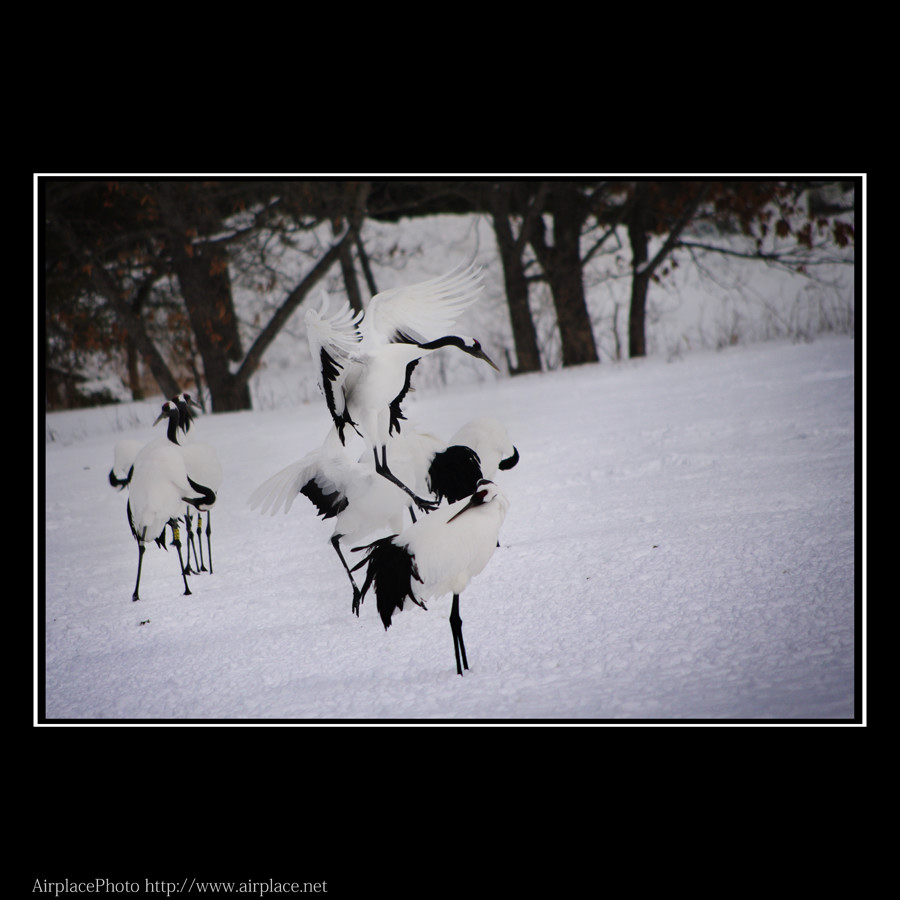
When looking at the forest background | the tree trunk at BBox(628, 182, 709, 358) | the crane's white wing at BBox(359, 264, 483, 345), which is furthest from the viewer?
the tree trunk at BBox(628, 182, 709, 358)

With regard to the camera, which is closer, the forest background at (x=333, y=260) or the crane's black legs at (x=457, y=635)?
the crane's black legs at (x=457, y=635)

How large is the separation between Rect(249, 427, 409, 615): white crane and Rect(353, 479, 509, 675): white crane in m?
0.35

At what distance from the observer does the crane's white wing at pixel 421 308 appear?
7.09 ft

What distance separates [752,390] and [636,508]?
1590 millimetres

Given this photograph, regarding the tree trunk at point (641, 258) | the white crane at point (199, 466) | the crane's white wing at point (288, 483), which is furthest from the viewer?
the tree trunk at point (641, 258)

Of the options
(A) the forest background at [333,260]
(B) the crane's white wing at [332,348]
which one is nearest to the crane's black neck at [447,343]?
(B) the crane's white wing at [332,348]

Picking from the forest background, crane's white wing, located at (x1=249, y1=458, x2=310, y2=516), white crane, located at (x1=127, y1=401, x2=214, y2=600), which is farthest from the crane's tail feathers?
the forest background

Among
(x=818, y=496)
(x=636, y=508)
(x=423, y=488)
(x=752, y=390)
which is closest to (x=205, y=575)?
(x=423, y=488)

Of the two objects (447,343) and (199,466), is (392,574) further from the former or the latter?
(199,466)

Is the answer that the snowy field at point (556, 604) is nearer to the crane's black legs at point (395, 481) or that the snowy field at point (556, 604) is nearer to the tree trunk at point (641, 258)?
the crane's black legs at point (395, 481)

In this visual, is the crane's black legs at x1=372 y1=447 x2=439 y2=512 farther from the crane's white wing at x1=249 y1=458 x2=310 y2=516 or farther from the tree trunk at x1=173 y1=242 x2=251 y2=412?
the tree trunk at x1=173 y1=242 x2=251 y2=412

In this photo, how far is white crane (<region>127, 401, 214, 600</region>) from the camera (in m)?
2.38

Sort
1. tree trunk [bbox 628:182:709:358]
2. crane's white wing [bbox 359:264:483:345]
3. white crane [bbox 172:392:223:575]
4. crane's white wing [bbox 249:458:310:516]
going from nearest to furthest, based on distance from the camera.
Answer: crane's white wing [bbox 359:264:483:345] < crane's white wing [bbox 249:458:310:516] < white crane [bbox 172:392:223:575] < tree trunk [bbox 628:182:709:358]

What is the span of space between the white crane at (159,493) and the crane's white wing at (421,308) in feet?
2.57
